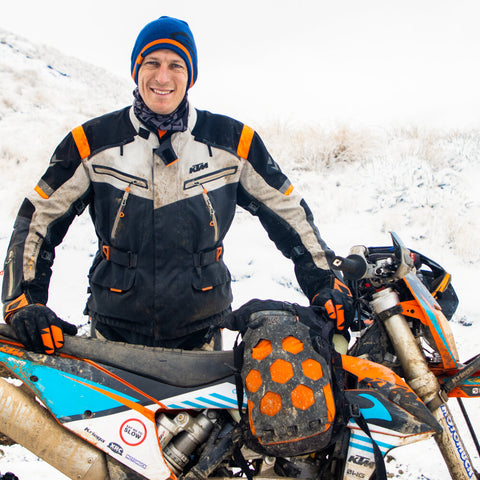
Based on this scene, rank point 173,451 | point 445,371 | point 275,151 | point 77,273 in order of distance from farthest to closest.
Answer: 1. point 275,151
2. point 77,273
3. point 445,371
4. point 173,451

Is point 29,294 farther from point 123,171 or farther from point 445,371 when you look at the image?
point 445,371

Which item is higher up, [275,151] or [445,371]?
[275,151]

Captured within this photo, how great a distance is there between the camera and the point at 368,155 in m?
6.95

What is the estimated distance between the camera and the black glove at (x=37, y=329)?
161 centimetres

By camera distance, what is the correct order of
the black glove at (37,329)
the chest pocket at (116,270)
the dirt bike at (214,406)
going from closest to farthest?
the dirt bike at (214,406), the black glove at (37,329), the chest pocket at (116,270)

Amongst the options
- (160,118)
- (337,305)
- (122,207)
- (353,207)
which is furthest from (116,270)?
(353,207)

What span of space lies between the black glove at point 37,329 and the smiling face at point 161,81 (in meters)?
0.97

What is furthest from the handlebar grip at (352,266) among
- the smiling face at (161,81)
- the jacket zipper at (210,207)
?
the smiling face at (161,81)

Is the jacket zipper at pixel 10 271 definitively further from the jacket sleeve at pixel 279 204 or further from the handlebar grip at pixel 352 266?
the handlebar grip at pixel 352 266

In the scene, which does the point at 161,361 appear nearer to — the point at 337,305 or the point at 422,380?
the point at 337,305

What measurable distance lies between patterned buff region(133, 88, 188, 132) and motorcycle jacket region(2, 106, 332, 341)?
0.04 metres

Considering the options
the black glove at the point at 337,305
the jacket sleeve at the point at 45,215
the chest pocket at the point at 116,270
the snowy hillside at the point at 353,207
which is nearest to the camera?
the black glove at the point at 337,305

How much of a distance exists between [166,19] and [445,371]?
1.90 metres

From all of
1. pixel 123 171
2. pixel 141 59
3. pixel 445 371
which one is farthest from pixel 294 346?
pixel 141 59
